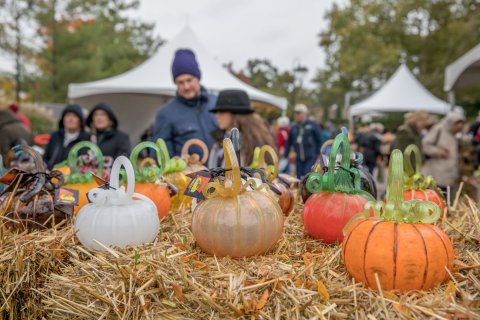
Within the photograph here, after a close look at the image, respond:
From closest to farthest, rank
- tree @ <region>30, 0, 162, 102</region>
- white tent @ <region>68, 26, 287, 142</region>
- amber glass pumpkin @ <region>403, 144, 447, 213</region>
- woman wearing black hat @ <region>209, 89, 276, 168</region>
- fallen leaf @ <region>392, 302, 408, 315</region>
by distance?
fallen leaf @ <region>392, 302, 408, 315</region> → amber glass pumpkin @ <region>403, 144, 447, 213</region> → woman wearing black hat @ <region>209, 89, 276, 168</region> → white tent @ <region>68, 26, 287, 142</region> → tree @ <region>30, 0, 162, 102</region>

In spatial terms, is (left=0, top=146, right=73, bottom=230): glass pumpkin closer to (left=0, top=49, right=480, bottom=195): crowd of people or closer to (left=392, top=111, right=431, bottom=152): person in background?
(left=0, top=49, right=480, bottom=195): crowd of people

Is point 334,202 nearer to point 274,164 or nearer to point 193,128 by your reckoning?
point 274,164

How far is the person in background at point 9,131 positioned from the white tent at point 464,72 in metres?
5.77

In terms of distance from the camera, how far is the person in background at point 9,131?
4387 millimetres

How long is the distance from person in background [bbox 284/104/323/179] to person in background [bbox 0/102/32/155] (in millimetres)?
4125

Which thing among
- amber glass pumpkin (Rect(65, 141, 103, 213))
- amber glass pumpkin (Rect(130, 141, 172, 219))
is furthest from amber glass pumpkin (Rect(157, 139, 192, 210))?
amber glass pumpkin (Rect(65, 141, 103, 213))

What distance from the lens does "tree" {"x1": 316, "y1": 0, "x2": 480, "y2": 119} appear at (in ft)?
78.7

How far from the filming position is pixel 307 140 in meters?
7.15

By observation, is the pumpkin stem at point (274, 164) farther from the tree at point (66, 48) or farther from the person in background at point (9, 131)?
the tree at point (66, 48)

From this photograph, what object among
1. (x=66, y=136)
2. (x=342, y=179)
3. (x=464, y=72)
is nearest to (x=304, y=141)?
(x=464, y=72)

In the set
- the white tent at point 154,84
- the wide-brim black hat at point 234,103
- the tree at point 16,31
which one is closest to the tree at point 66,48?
the tree at point 16,31

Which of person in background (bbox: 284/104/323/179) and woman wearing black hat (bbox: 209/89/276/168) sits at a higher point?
woman wearing black hat (bbox: 209/89/276/168)

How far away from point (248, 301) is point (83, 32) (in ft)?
75.8

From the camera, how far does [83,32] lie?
861 inches
